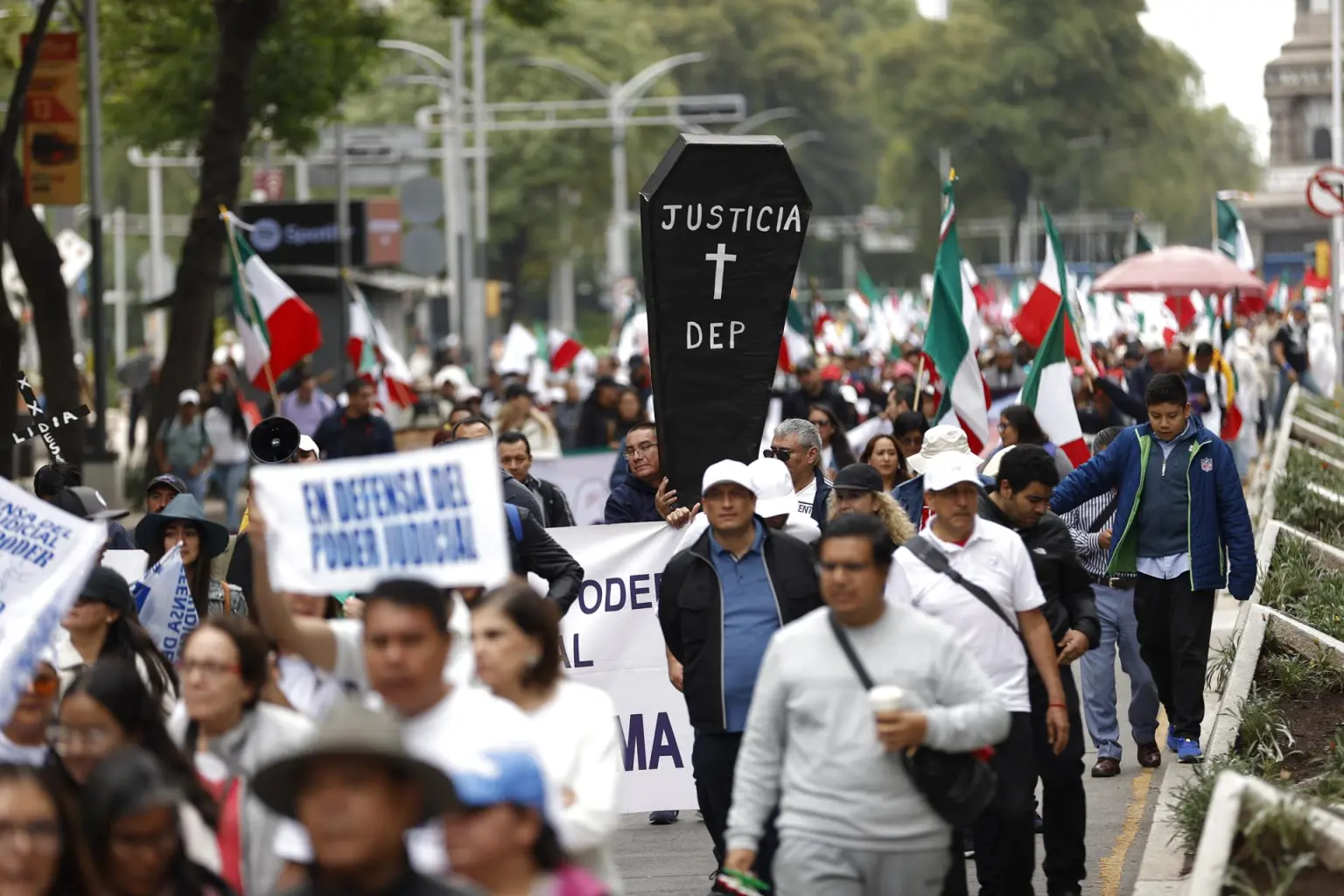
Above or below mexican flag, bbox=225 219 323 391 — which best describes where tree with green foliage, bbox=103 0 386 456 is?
above

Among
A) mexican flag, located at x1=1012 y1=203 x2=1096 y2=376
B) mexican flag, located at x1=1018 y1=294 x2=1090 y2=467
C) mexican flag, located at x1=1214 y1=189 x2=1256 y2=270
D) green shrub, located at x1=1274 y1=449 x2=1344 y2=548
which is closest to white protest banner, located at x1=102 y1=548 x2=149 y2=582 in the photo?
mexican flag, located at x1=1018 y1=294 x2=1090 y2=467

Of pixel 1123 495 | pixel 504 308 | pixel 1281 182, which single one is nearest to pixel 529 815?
pixel 1123 495

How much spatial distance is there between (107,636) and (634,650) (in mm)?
3197

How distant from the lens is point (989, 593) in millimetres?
7738

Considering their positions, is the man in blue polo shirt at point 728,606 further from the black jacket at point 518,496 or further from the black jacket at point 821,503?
the black jacket at point 821,503

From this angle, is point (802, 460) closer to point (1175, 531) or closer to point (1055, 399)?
point (1175, 531)

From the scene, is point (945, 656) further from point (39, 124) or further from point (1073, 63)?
point (1073, 63)

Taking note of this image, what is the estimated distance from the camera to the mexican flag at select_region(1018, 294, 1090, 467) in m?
14.1

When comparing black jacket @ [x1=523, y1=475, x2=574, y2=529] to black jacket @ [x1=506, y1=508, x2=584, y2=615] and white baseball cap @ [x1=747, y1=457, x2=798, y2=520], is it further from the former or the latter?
white baseball cap @ [x1=747, y1=457, x2=798, y2=520]

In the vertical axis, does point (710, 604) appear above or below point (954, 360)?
below

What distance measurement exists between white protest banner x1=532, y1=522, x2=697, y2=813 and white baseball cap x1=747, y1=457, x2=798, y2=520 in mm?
1076

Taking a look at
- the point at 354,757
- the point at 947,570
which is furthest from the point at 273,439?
the point at 354,757

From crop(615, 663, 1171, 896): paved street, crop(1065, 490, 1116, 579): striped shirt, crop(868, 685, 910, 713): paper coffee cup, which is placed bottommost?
crop(615, 663, 1171, 896): paved street

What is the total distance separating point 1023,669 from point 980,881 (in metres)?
0.87
